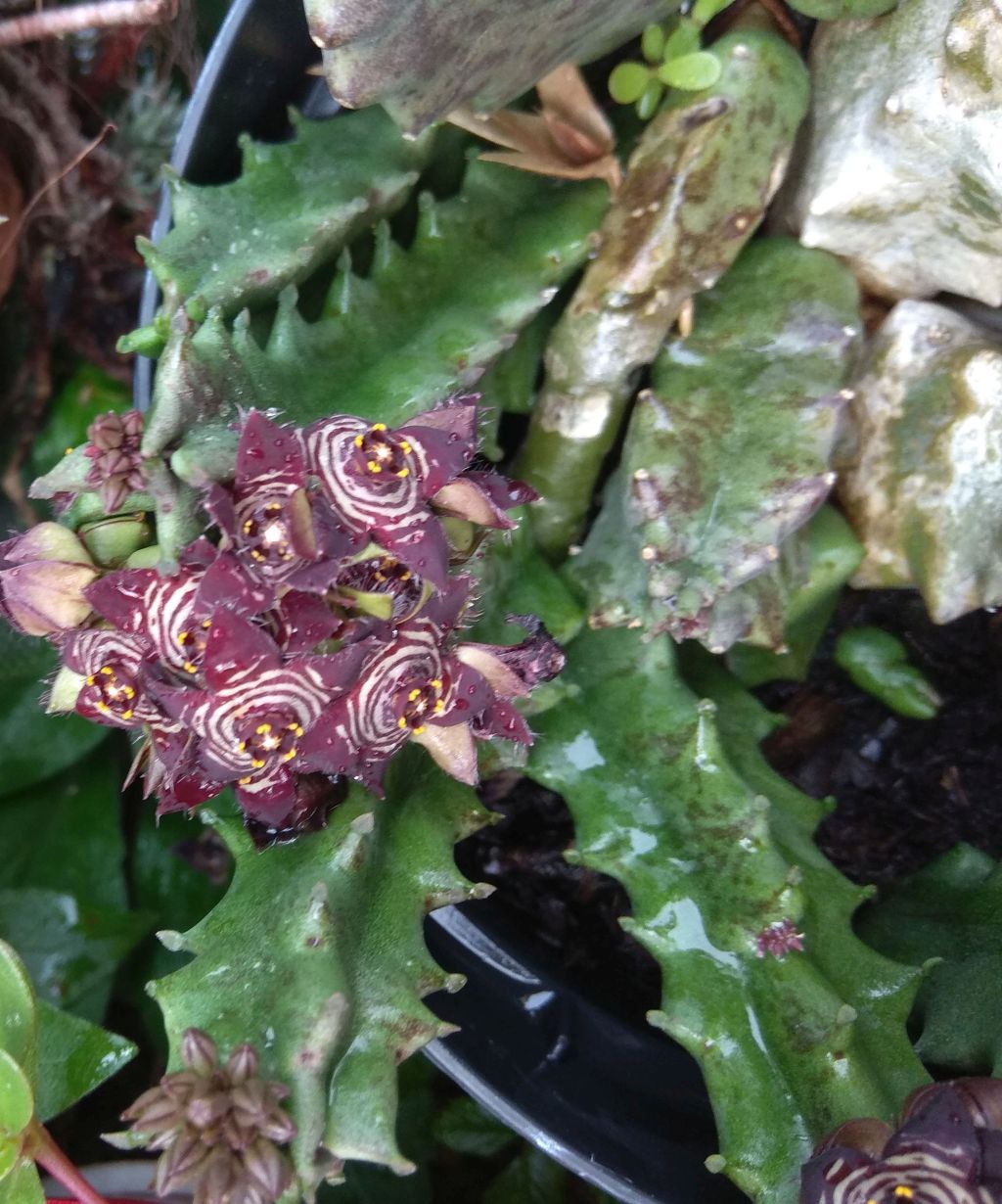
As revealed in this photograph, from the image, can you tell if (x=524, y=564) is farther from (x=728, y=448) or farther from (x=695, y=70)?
(x=695, y=70)

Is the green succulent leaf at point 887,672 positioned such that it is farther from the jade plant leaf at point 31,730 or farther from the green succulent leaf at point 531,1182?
the jade plant leaf at point 31,730

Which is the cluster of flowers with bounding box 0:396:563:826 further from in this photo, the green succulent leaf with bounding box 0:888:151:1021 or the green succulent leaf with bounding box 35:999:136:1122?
the green succulent leaf with bounding box 0:888:151:1021

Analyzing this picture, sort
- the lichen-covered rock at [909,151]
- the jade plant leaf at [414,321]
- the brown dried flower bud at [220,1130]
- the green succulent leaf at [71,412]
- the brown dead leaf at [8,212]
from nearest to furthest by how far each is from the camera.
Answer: the brown dried flower bud at [220,1130]
the jade plant leaf at [414,321]
the lichen-covered rock at [909,151]
the brown dead leaf at [8,212]
the green succulent leaf at [71,412]

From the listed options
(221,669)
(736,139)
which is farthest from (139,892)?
(736,139)

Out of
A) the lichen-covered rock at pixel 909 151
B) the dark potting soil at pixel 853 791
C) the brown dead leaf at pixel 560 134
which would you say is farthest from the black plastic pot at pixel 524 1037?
the lichen-covered rock at pixel 909 151

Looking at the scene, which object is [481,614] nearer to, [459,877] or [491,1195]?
[459,877]

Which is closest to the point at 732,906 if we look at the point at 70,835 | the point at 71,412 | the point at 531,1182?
the point at 531,1182
